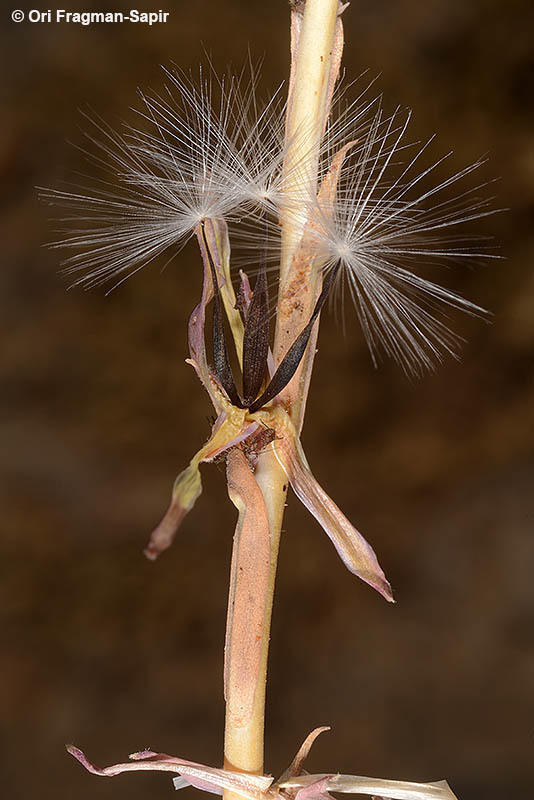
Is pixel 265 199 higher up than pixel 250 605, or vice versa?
pixel 265 199

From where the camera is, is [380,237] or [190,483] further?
[380,237]

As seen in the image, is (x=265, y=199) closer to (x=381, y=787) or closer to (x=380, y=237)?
(x=380, y=237)

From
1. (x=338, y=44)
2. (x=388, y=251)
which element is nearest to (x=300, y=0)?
(x=338, y=44)

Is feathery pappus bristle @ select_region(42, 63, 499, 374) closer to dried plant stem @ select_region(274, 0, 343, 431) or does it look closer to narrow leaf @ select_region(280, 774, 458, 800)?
dried plant stem @ select_region(274, 0, 343, 431)

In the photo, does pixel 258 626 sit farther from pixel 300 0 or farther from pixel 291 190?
pixel 300 0

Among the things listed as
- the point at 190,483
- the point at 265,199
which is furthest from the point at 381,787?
the point at 265,199

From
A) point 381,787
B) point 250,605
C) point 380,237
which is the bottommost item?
point 381,787

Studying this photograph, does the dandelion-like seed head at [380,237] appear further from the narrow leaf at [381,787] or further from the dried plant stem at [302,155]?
the narrow leaf at [381,787]

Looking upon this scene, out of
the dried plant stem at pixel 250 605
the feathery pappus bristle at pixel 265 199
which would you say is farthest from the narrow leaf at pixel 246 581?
the feathery pappus bristle at pixel 265 199
